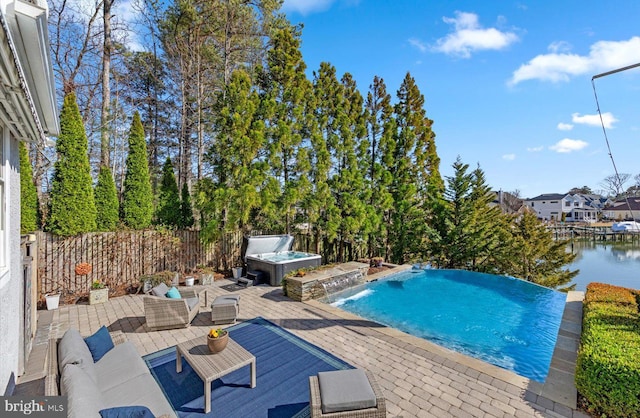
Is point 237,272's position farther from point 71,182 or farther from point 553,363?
point 553,363

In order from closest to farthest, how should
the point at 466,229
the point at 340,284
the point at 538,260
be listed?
the point at 340,284 → the point at 466,229 → the point at 538,260

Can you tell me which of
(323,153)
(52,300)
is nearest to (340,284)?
(323,153)

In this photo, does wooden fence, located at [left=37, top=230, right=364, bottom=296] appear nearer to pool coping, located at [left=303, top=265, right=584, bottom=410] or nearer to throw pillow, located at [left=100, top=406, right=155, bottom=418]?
pool coping, located at [left=303, top=265, right=584, bottom=410]

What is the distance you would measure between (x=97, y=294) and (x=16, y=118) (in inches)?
248

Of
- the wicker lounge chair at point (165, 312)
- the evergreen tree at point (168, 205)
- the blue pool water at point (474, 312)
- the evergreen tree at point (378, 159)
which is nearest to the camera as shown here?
the wicker lounge chair at point (165, 312)

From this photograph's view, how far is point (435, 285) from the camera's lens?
1069 cm

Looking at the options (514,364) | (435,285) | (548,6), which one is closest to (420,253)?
(435,285)

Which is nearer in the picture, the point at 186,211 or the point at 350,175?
the point at 186,211

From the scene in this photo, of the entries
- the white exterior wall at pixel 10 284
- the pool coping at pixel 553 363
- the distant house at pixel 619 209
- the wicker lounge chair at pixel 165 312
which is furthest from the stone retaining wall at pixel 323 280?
the distant house at pixel 619 209

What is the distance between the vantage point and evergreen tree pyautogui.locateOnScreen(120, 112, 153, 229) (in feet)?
32.4

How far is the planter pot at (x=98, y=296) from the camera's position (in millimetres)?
7621

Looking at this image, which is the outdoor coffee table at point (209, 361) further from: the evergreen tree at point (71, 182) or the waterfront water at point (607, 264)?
the waterfront water at point (607, 264)

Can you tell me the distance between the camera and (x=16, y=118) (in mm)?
3035

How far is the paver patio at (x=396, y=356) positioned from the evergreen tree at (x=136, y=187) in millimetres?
2981
